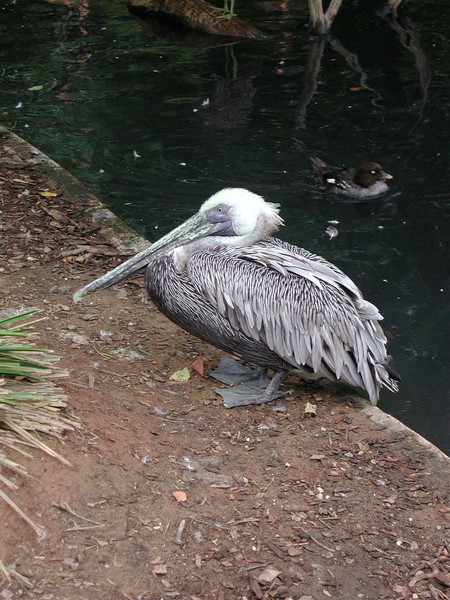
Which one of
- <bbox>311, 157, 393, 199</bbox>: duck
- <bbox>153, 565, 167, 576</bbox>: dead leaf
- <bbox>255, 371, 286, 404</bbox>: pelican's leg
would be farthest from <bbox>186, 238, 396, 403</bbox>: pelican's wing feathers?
<bbox>311, 157, 393, 199</bbox>: duck

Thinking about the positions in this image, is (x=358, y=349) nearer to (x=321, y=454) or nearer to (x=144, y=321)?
(x=321, y=454)

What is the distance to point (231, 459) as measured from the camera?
4.43 meters

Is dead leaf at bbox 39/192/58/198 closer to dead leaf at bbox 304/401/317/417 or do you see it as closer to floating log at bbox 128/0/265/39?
dead leaf at bbox 304/401/317/417

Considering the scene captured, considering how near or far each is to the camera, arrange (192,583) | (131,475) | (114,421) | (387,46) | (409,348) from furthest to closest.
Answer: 1. (387,46)
2. (409,348)
3. (114,421)
4. (131,475)
5. (192,583)

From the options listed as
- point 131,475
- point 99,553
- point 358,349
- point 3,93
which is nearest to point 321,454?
point 358,349

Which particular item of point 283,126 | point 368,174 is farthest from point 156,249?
point 283,126

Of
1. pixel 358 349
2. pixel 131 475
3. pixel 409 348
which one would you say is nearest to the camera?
pixel 131 475

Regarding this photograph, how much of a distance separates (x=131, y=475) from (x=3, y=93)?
8116 millimetres

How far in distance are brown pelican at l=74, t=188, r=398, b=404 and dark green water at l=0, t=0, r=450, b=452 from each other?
0.94 metres

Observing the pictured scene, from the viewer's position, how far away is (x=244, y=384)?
521cm

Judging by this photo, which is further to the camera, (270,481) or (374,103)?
(374,103)

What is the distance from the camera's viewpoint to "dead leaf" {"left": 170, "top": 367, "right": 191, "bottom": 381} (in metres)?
5.15

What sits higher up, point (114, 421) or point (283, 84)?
Answer: point (114, 421)

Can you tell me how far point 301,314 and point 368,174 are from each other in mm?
4066
